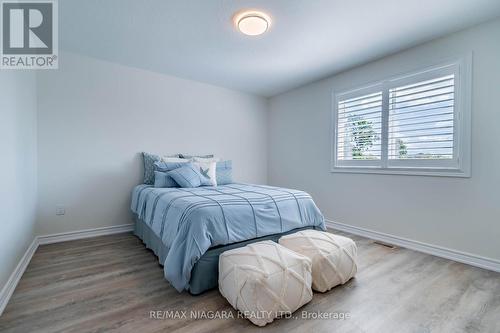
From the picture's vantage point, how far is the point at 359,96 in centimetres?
315

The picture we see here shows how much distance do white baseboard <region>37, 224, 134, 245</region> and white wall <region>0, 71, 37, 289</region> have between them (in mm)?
234

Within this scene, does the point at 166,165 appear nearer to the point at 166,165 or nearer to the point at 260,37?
the point at 166,165

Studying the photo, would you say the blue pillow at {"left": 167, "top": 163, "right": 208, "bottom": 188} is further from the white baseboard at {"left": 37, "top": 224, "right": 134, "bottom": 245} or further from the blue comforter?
the white baseboard at {"left": 37, "top": 224, "right": 134, "bottom": 245}

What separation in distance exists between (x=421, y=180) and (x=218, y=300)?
2457 mm

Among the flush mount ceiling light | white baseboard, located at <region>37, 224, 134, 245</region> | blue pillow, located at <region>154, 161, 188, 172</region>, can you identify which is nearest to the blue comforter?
blue pillow, located at <region>154, 161, 188, 172</region>

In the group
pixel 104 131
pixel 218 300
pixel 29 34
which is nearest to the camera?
pixel 218 300

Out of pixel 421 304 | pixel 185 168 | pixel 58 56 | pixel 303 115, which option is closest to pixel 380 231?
pixel 421 304

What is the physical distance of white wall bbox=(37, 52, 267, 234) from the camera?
107 inches

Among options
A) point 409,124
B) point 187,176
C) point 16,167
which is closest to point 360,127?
point 409,124

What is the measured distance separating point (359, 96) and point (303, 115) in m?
1.00

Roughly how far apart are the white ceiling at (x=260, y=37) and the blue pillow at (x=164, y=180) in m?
1.50

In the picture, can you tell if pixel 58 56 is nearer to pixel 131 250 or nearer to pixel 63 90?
pixel 63 90

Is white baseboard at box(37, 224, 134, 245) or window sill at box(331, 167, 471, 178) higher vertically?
window sill at box(331, 167, 471, 178)

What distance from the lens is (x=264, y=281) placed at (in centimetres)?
136
